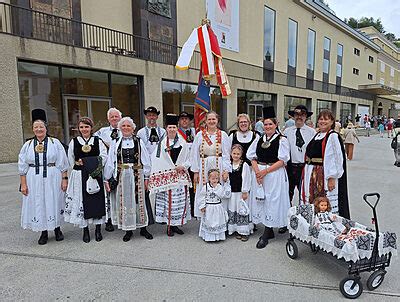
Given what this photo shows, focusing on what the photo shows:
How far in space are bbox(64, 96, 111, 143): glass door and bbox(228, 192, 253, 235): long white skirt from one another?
861 cm

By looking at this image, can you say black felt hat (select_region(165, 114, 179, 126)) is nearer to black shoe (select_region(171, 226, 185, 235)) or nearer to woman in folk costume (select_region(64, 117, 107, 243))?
woman in folk costume (select_region(64, 117, 107, 243))

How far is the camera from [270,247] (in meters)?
3.81

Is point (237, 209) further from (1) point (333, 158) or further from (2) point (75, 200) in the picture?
(2) point (75, 200)

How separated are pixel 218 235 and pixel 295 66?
25.1 metres

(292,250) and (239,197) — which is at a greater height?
(239,197)

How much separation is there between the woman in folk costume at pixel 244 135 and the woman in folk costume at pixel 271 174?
0.16 meters

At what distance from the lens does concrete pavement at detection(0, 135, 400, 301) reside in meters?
2.78

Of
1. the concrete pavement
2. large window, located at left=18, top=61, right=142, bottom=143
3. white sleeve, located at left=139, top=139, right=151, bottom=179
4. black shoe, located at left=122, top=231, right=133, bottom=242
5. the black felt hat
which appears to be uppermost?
large window, located at left=18, top=61, right=142, bottom=143

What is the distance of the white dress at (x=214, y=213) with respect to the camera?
12.9 feet

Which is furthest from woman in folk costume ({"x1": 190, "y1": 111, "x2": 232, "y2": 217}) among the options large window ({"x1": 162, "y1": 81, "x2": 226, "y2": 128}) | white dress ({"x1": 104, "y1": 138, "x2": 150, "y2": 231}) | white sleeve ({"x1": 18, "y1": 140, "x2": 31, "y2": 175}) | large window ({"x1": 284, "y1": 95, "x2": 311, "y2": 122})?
large window ({"x1": 284, "y1": 95, "x2": 311, "y2": 122})

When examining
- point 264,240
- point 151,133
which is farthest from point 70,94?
point 264,240

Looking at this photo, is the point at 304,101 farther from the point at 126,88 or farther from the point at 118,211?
the point at 118,211

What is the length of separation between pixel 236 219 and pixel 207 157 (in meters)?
0.97

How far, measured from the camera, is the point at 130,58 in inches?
503
